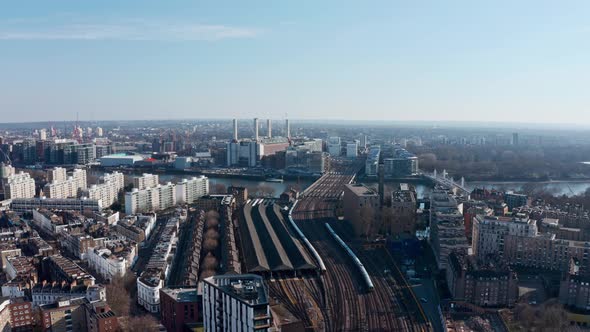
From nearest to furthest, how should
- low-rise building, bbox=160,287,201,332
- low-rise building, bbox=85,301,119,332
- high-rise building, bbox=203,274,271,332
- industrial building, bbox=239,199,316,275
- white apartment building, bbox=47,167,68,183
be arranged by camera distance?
high-rise building, bbox=203,274,271,332, low-rise building, bbox=85,301,119,332, low-rise building, bbox=160,287,201,332, industrial building, bbox=239,199,316,275, white apartment building, bbox=47,167,68,183

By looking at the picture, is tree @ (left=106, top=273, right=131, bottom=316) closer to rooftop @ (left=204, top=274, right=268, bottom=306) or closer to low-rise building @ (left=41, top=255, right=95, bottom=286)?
low-rise building @ (left=41, top=255, right=95, bottom=286)

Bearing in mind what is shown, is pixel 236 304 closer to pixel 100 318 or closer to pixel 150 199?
pixel 100 318

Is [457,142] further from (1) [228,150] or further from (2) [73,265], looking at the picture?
(2) [73,265]

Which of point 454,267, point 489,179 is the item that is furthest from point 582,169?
point 454,267

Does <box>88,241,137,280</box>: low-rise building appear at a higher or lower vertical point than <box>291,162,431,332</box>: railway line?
higher

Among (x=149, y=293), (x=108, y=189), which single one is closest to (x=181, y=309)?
(x=149, y=293)

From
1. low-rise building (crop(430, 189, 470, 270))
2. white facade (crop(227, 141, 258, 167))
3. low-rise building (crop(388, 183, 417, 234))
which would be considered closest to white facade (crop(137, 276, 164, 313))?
low-rise building (crop(430, 189, 470, 270))
